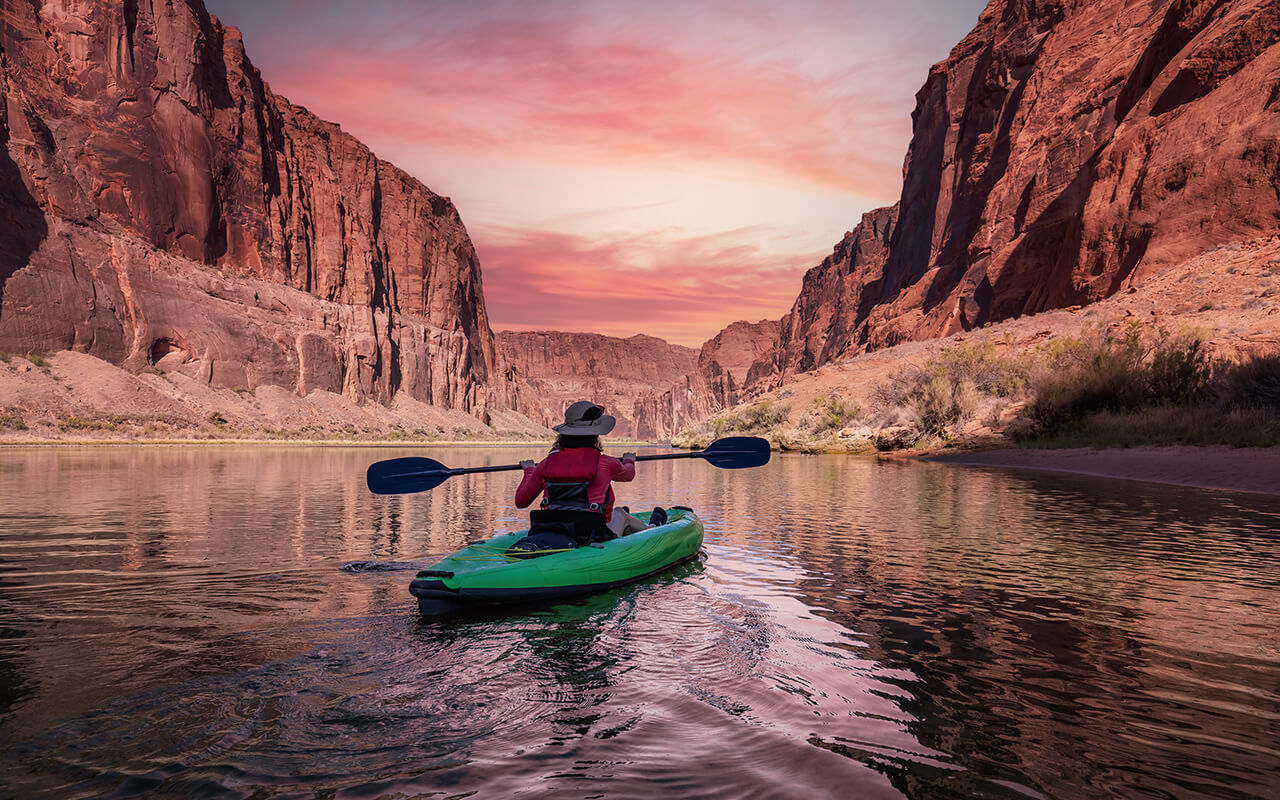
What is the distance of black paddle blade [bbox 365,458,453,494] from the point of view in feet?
32.0

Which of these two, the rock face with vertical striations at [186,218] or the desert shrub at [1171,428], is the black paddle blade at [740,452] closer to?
the desert shrub at [1171,428]

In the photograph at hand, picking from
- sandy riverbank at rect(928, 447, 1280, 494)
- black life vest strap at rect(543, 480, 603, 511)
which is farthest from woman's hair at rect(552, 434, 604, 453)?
sandy riverbank at rect(928, 447, 1280, 494)

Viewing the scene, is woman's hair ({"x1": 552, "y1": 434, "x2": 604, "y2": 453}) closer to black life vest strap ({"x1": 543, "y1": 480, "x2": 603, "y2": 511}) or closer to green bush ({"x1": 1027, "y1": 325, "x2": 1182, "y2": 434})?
black life vest strap ({"x1": 543, "y1": 480, "x2": 603, "y2": 511})

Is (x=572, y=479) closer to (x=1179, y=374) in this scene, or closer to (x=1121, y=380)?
(x=1179, y=374)

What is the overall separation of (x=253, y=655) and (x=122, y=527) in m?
8.76

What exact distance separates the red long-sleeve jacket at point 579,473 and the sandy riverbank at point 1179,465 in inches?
630

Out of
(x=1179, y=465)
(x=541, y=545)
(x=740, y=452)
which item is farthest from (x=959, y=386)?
(x=541, y=545)

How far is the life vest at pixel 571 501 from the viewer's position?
24.8 ft

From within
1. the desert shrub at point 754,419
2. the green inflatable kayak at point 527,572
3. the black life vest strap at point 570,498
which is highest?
the desert shrub at point 754,419

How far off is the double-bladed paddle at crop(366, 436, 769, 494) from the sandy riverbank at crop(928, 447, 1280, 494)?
1278 cm

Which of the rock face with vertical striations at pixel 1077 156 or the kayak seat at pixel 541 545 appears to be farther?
the rock face with vertical striations at pixel 1077 156

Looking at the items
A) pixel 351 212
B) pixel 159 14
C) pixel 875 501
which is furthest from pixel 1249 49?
pixel 351 212

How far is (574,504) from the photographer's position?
25.5 ft

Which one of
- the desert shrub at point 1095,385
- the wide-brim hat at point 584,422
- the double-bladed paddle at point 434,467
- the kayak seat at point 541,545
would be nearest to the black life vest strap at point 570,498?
the kayak seat at point 541,545
